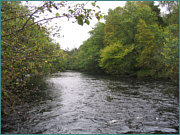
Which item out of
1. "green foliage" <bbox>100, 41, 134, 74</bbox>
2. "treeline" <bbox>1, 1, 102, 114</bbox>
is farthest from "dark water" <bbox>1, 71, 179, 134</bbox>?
"green foliage" <bbox>100, 41, 134, 74</bbox>

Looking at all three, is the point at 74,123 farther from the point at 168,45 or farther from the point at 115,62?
the point at 115,62

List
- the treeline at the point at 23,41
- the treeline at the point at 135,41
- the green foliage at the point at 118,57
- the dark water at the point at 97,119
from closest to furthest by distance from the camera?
the treeline at the point at 23,41, the dark water at the point at 97,119, the treeline at the point at 135,41, the green foliage at the point at 118,57

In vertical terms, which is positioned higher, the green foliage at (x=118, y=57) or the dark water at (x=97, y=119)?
the green foliage at (x=118, y=57)

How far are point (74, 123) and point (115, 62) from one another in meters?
32.9

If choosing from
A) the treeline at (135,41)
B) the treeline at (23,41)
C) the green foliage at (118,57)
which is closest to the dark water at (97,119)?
the treeline at (23,41)

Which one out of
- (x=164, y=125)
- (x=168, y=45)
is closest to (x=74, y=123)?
(x=164, y=125)

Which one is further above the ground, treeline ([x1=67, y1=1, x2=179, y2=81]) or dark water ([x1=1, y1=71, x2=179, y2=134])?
treeline ([x1=67, y1=1, x2=179, y2=81])

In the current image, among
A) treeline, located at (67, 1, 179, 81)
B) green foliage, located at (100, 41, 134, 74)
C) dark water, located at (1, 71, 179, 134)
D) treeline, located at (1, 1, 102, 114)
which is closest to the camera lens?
treeline, located at (1, 1, 102, 114)

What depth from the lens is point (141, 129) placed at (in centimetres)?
774

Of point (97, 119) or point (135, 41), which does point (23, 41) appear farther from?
point (135, 41)

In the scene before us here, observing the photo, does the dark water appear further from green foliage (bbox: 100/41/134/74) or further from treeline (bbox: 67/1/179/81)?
green foliage (bbox: 100/41/134/74)

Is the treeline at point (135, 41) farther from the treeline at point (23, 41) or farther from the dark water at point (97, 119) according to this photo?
the treeline at point (23, 41)

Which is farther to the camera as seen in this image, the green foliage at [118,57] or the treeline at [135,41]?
the green foliage at [118,57]

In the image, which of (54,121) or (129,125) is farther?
(54,121)
